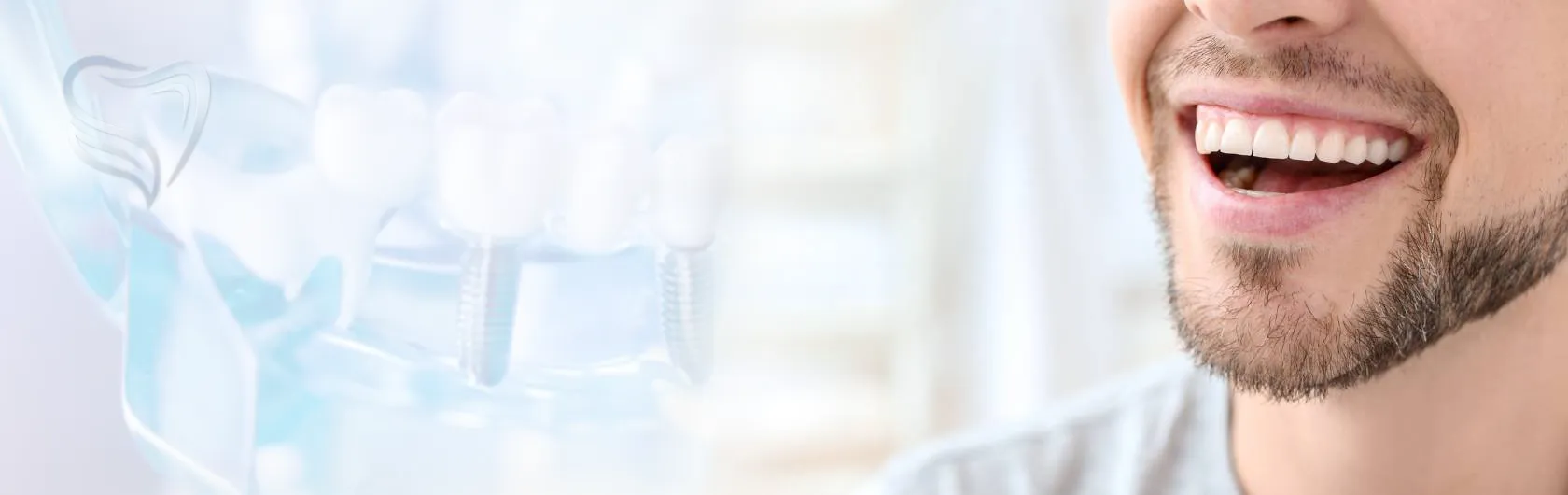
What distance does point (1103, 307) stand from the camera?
1.44 m

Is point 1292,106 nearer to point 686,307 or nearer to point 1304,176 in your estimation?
point 1304,176

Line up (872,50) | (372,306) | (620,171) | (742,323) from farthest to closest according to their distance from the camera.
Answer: (872,50)
(742,323)
(620,171)
(372,306)

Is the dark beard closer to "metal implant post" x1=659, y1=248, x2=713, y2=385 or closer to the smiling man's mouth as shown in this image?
the smiling man's mouth

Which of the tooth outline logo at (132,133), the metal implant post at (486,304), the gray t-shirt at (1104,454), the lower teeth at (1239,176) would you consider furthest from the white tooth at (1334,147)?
the tooth outline logo at (132,133)

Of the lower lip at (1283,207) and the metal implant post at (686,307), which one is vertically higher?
the lower lip at (1283,207)

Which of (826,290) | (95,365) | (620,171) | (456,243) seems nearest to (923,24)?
(826,290)

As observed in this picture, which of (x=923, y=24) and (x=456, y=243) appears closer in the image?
(x=456, y=243)

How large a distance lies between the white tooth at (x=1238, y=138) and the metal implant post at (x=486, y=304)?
0.48 metres

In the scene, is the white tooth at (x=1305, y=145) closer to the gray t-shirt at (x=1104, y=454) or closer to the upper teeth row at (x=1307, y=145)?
the upper teeth row at (x=1307, y=145)

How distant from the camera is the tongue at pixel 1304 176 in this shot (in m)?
0.89

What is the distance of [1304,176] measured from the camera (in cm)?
92

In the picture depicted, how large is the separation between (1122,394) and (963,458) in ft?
0.54

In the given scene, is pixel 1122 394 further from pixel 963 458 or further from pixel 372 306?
pixel 372 306

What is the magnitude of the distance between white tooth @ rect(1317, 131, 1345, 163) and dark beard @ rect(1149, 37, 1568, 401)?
37 mm
